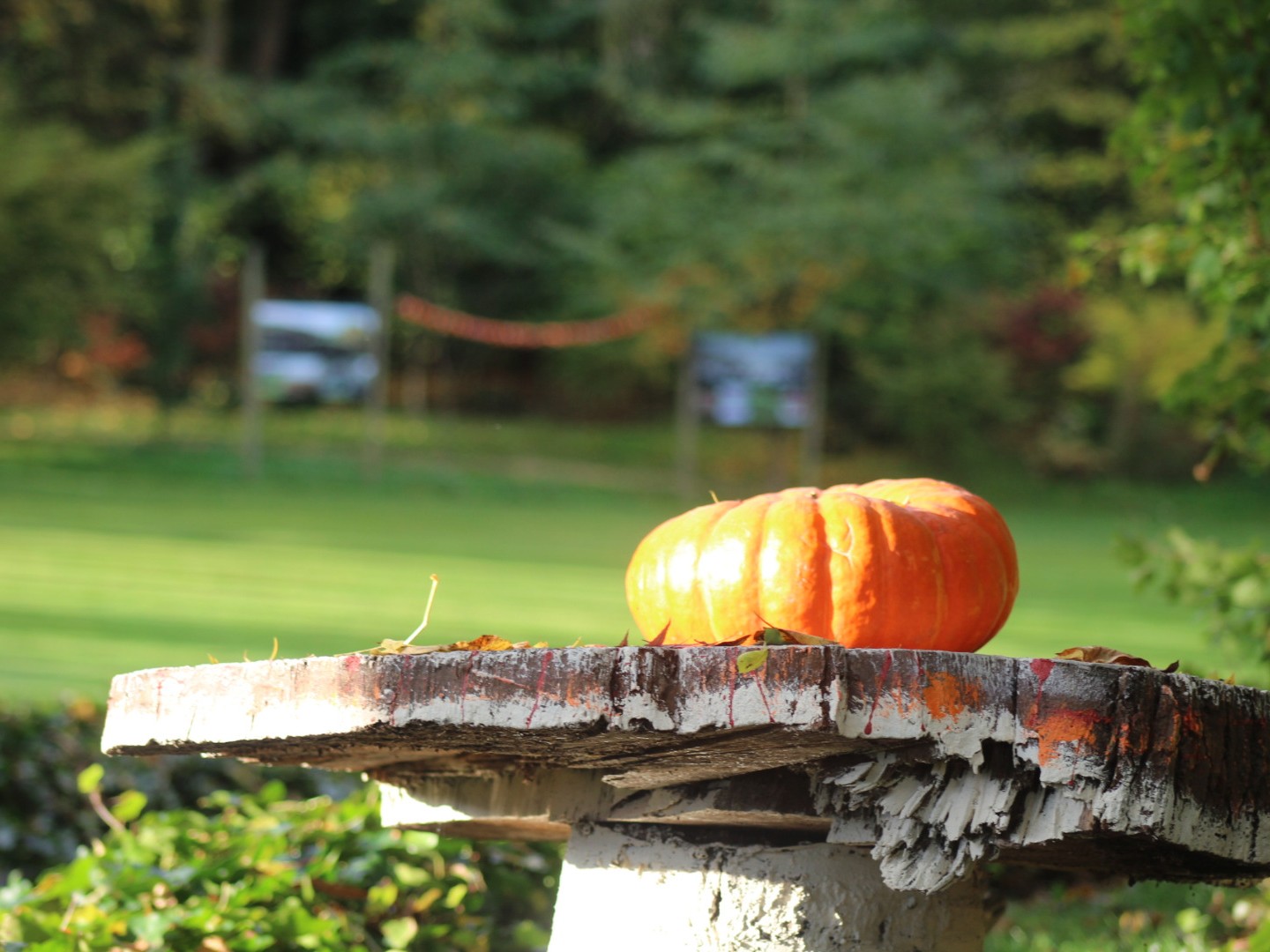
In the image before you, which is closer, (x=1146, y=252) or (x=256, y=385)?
(x=1146, y=252)

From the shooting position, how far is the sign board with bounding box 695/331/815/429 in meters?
21.5

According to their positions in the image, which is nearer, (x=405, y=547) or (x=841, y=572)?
(x=841, y=572)

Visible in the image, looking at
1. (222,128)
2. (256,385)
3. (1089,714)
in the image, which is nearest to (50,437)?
(256,385)

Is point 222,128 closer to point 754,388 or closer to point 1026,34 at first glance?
point 754,388

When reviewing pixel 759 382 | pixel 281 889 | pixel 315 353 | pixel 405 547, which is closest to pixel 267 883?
pixel 281 889

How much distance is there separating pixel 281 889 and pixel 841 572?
1.23 m

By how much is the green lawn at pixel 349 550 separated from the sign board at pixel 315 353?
1048mm

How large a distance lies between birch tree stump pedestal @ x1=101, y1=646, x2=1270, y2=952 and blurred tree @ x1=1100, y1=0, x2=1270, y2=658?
1.14m

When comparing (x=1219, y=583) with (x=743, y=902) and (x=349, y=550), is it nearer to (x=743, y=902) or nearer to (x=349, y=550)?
(x=743, y=902)

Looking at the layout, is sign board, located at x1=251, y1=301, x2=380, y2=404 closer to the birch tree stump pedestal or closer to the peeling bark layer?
the birch tree stump pedestal

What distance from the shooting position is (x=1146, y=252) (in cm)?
344

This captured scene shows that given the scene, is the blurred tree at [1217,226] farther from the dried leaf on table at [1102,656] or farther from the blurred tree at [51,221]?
the blurred tree at [51,221]

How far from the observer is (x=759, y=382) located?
70.9 feet

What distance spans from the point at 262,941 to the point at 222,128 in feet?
92.9
